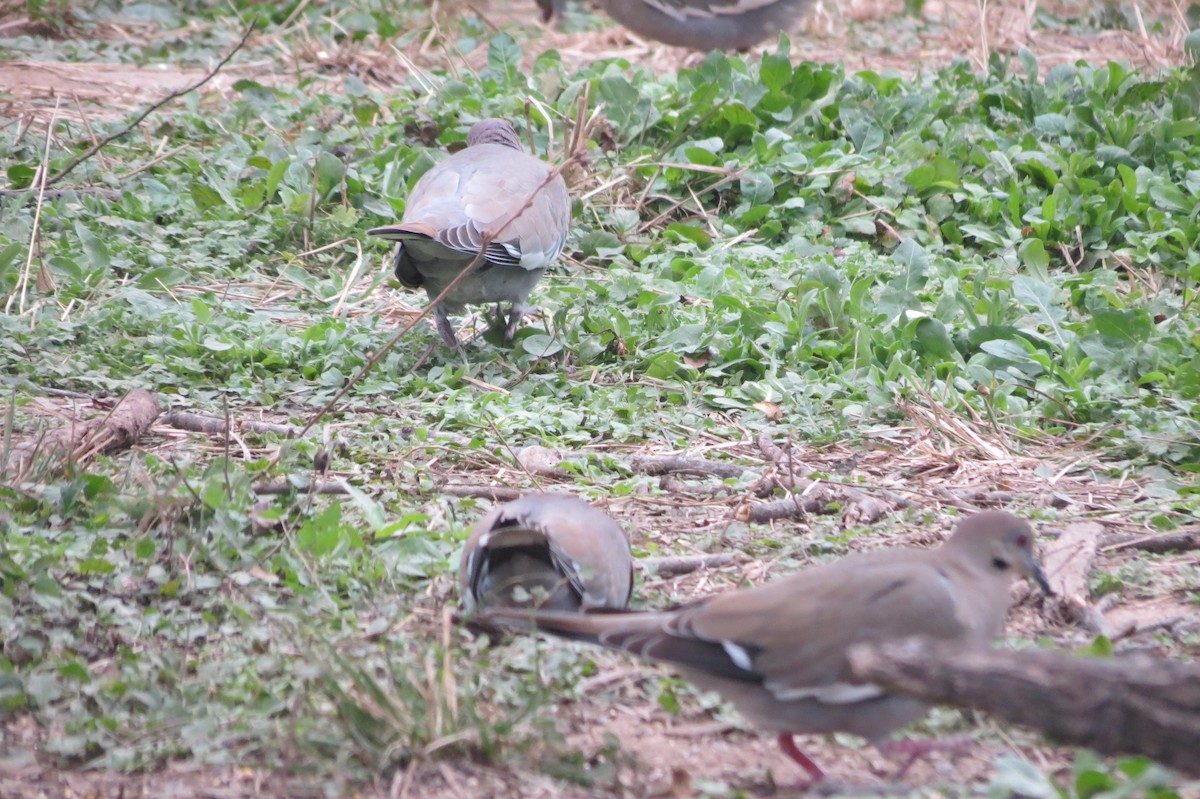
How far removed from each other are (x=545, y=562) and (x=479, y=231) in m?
2.31

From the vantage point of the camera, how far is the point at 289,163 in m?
6.88

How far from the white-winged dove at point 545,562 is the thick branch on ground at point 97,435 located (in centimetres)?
138

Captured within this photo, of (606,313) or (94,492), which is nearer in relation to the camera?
(94,492)

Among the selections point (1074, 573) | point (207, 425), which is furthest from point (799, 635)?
point (207, 425)

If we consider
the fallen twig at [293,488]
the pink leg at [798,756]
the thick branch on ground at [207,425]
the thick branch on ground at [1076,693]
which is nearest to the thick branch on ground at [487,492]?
the fallen twig at [293,488]

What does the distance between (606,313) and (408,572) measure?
249 centimetres

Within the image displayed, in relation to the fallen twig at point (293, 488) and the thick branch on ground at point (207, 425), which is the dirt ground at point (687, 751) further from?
the thick branch on ground at point (207, 425)

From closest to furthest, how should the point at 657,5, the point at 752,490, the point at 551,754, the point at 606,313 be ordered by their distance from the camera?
the point at 551,754 → the point at 752,490 → the point at 606,313 → the point at 657,5

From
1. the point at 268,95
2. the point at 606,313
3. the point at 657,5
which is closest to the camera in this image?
the point at 606,313

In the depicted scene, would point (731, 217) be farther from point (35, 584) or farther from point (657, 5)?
point (35, 584)

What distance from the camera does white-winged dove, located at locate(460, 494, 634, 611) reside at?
310 cm

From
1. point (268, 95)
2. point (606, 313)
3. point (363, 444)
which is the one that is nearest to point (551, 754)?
point (363, 444)

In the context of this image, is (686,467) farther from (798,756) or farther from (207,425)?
(798,756)

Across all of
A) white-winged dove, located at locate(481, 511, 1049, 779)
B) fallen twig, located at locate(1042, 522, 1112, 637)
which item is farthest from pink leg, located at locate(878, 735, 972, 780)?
fallen twig, located at locate(1042, 522, 1112, 637)
